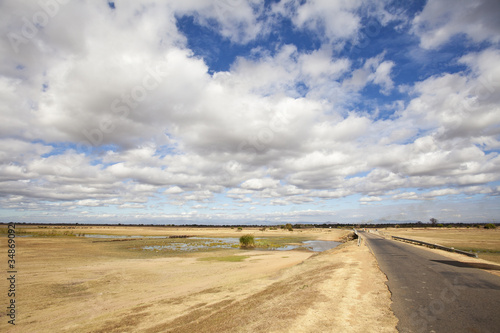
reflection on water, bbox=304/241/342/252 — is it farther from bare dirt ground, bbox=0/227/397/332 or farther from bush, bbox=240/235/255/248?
bare dirt ground, bbox=0/227/397/332

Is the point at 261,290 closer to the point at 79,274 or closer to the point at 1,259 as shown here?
the point at 79,274

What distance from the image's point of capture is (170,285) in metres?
17.7

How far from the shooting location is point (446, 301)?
30.6ft

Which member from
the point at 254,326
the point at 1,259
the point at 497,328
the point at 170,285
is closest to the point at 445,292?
the point at 497,328

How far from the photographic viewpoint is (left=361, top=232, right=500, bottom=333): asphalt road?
7289mm

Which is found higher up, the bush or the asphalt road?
the asphalt road

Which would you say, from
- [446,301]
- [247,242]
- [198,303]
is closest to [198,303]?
[198,303]

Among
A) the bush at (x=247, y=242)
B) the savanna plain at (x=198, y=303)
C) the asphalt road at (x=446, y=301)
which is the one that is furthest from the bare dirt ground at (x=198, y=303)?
the bush at (x=247, y=242)

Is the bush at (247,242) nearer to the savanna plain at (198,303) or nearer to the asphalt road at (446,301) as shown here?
the savanna plain at (198,303)

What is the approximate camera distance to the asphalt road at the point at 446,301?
729 centimetres

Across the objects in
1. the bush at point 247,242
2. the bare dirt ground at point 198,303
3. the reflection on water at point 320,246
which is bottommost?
the reflection on water at point 320,246

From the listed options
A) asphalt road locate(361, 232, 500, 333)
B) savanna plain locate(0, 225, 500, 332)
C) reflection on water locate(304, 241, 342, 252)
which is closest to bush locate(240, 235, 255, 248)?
reflection on water locate(304, 241, 342, 252)

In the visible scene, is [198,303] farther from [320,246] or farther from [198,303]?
[320,246]

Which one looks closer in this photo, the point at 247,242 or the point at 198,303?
the point at 198,303
